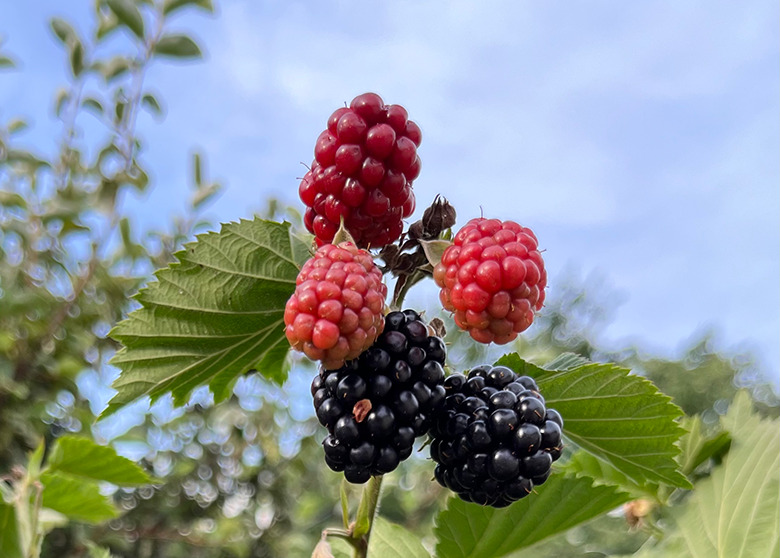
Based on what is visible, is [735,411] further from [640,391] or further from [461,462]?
[461,462]

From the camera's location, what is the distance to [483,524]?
3.25 ft

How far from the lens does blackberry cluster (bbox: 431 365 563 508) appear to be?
748 millimetres

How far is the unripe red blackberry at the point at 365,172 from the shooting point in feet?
2.75

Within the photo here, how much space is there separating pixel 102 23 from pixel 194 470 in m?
2.15

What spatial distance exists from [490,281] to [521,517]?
457 millimetres

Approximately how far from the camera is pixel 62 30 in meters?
2.68

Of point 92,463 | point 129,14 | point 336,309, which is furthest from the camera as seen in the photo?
point 129,14

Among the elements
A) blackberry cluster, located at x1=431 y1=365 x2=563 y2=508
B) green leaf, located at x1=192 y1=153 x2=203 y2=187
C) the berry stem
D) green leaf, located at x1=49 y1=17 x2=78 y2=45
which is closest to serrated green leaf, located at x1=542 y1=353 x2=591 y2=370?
blackberry cluster, located at x1=431 y1=365 x2=563 y2=508

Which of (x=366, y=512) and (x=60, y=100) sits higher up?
(x=60, y=100)

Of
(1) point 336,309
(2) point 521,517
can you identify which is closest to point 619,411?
(2) point 521,517

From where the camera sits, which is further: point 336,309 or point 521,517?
point 521,517

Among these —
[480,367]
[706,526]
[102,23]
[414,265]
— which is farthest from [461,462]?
[102,23]

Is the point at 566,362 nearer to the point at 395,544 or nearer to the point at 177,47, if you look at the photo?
the point at 395,544

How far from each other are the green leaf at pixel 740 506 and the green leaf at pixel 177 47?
228cm
